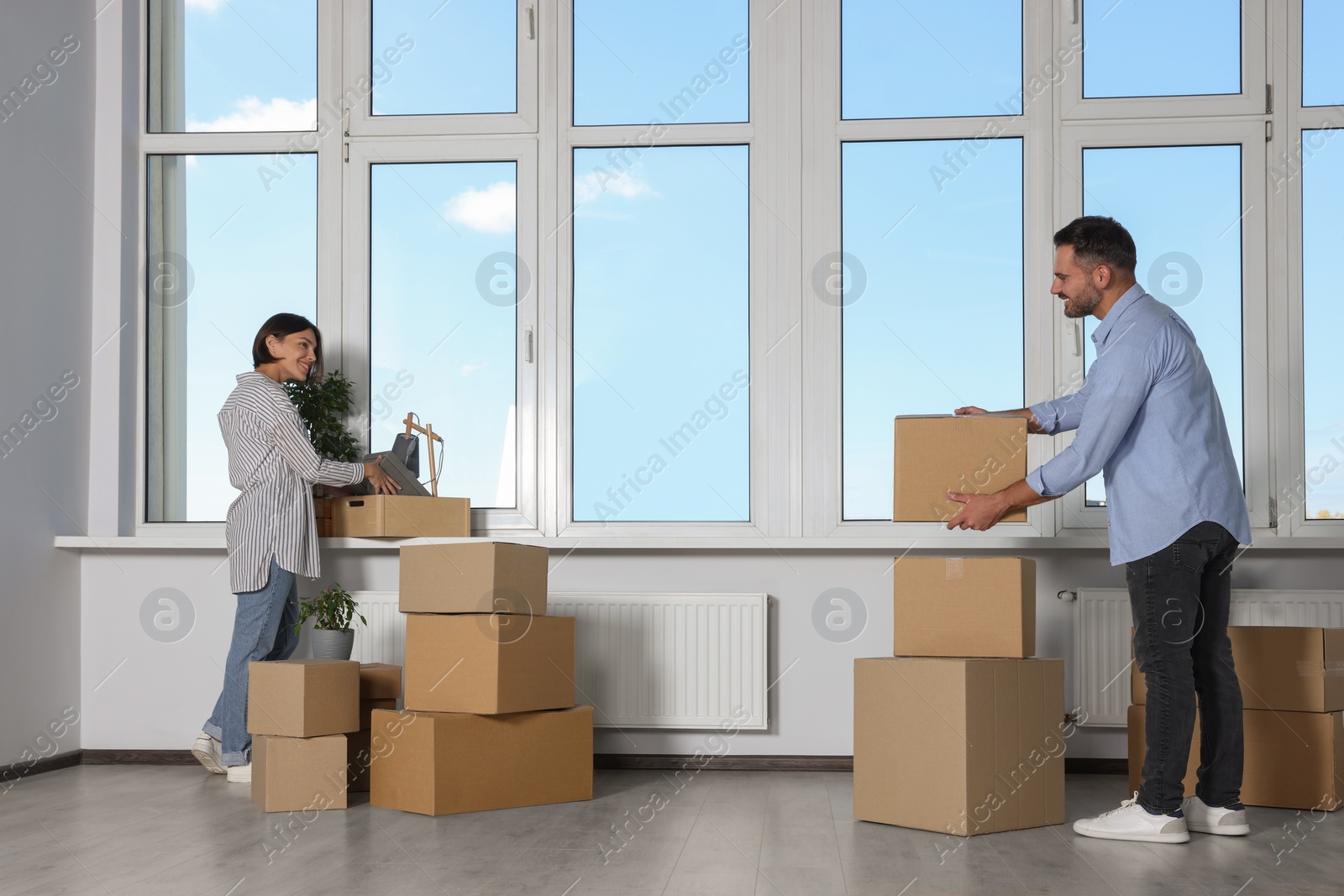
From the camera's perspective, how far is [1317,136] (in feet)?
12.0

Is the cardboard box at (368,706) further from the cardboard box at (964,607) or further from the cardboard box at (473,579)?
the cardboard box at (964,607)

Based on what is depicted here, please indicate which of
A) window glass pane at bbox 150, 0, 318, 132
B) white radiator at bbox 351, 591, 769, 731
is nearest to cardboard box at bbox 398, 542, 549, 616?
white radiator at bbox 351, 591, 769, 731

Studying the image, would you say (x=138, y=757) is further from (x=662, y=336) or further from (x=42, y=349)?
(x=662, y=336)

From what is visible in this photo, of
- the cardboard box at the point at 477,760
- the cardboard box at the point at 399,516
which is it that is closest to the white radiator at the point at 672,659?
the cardboard box at the point at 399,516

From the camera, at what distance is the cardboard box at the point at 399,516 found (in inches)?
138

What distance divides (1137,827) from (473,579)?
1656mm

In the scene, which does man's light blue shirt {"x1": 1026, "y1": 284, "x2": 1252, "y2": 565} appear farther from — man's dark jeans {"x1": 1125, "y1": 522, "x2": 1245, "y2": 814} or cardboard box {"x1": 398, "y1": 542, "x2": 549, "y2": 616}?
cardboard box {"x1": 398, "y1": 542, "x2": 549, "y2": 616}

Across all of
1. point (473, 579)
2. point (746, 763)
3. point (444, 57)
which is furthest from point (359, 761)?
point (444, 57)

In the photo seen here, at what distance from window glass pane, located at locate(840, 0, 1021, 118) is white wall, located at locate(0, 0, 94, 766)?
2.63 meters

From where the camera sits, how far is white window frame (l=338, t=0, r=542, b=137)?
12.6 ft

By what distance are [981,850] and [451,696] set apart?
131 centimetres

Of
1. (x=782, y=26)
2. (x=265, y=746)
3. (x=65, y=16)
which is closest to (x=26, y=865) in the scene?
(x=265, y=746)

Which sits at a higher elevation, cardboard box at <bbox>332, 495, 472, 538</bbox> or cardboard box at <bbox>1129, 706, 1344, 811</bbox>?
cardboard box at <bbox>332, 495, 472, 538</bbox>

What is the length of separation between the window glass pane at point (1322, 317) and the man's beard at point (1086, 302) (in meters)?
1.45
